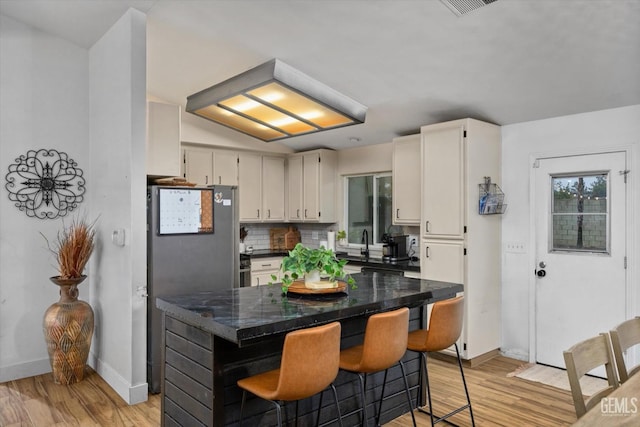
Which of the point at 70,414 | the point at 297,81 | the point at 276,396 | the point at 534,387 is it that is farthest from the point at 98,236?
the point at 534,387

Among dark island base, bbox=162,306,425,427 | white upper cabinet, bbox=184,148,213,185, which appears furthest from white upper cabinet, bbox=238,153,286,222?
dark island base, bbox=162,306,425,427

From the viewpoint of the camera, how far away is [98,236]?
160 inches

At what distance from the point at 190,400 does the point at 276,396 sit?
24.6 inches

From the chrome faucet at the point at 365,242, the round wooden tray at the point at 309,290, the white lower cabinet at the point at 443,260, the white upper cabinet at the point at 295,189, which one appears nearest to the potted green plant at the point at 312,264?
the round wooden tray at the point at 309,290

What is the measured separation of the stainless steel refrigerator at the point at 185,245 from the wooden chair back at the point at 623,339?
297 centimetres

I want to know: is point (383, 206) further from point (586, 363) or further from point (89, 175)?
point (586, 363)

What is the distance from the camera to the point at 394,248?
4.84 metres

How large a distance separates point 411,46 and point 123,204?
8.53 feet

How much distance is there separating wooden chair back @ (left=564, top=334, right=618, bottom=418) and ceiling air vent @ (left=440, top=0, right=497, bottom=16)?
6.51 feet

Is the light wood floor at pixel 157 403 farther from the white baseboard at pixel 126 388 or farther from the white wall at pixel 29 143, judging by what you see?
the white wall at pixel 29 143

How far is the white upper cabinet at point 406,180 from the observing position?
15.4 feet

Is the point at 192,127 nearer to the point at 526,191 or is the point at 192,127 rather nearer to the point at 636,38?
the point at 526,191

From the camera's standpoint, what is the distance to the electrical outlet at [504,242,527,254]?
4250 millimetres

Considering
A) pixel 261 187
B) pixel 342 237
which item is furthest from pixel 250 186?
pixel 342 237
